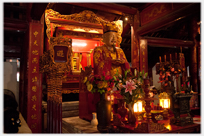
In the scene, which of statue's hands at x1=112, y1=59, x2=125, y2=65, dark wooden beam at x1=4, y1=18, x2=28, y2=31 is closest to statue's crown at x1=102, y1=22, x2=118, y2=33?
statue's hands at x1=112, y1=59, x2=125, y2=65

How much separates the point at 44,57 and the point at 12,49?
242cm

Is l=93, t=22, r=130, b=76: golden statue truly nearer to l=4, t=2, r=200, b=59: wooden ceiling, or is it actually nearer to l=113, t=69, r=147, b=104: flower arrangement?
l=113, t=69, r=147, b=104: flower arrangement

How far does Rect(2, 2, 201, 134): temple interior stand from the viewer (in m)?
2.11

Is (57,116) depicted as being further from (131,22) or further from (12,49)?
(131,22)

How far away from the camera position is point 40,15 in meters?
3.20

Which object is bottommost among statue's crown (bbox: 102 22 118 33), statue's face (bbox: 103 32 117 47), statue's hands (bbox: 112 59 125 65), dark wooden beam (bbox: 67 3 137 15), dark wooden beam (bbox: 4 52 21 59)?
statue's hands (bbox: 112 59 125 65)

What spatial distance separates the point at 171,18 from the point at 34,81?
3138 mm

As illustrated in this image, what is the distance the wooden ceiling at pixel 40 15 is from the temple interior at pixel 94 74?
2 centimetres

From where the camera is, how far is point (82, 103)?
2.81 m

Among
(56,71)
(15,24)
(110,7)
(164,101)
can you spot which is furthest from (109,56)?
(15,24)

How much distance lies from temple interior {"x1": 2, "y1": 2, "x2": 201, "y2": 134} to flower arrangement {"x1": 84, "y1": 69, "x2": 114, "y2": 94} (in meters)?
0.01

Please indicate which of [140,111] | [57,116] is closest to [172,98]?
[140,111]

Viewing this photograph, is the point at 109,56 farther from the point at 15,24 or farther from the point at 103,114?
the point at 15,24

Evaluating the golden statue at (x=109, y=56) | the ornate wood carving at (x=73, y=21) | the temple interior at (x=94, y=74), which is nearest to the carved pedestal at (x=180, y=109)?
the temple interior at (x=94, y=74)
